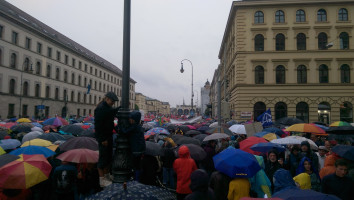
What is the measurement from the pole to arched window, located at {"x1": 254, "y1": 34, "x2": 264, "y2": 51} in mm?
28780

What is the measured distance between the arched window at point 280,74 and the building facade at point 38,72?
31.4 meters

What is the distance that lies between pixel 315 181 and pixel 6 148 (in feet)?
27.6

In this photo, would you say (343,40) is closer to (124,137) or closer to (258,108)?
(258,108)

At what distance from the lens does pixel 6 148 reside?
24.6ft

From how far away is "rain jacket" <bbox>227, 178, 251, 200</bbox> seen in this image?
443 cm

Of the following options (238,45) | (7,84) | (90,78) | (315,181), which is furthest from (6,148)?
(90,78)

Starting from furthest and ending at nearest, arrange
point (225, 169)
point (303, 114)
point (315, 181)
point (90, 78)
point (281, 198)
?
point (90, 78) → point (303, 114) → point (315, 181) → point (225, 169) → point (281, 198)

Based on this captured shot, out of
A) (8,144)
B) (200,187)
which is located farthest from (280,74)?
(200,187)

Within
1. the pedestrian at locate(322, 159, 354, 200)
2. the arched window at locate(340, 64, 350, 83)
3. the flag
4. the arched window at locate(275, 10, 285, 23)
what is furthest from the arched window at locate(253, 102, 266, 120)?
the pedestrian at locate(322, 159, 354, 200)

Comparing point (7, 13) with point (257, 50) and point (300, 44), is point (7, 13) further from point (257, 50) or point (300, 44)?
point (300, 44)

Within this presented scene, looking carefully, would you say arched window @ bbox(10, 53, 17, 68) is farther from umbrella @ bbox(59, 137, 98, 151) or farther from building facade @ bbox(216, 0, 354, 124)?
umbrella @ bbox(59, 137, 98, 151)

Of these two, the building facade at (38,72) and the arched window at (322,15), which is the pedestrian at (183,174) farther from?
the building facade at (38,72)

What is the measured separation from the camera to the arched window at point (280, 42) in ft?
99.2

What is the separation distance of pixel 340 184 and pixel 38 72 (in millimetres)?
53495
